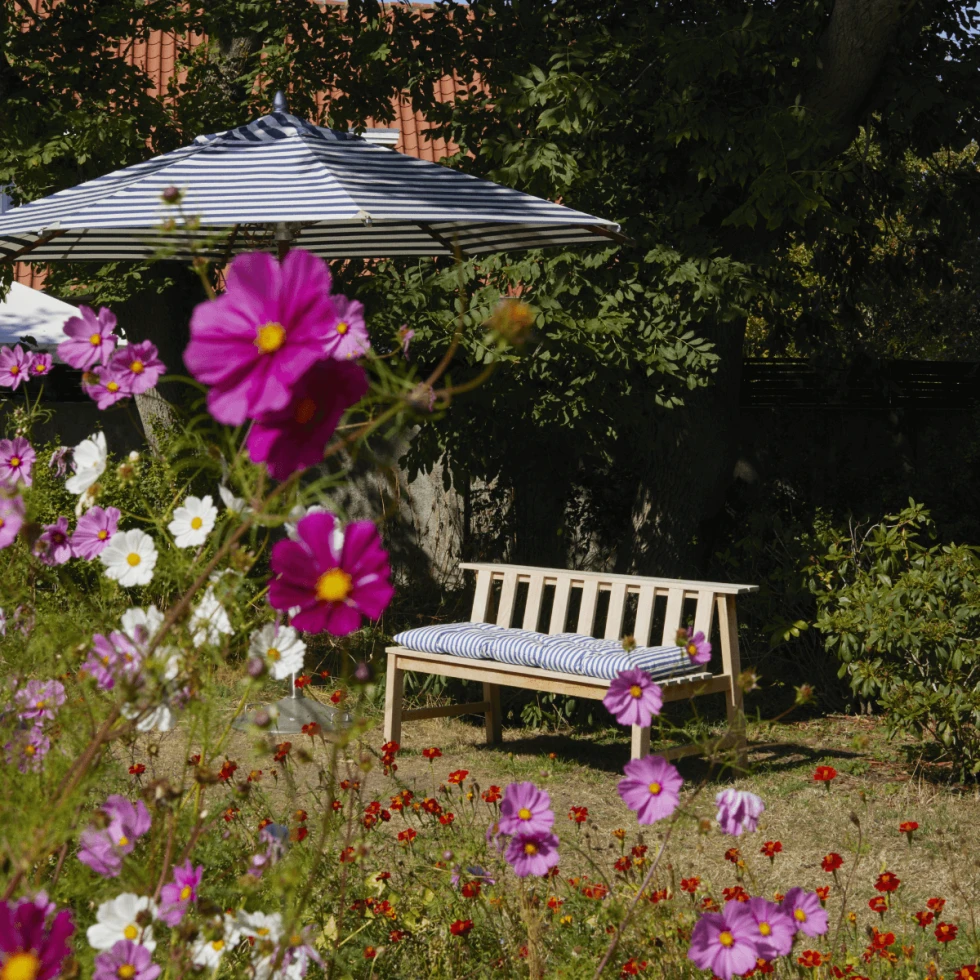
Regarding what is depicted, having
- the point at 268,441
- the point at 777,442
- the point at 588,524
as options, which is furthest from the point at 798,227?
the point at 268,441

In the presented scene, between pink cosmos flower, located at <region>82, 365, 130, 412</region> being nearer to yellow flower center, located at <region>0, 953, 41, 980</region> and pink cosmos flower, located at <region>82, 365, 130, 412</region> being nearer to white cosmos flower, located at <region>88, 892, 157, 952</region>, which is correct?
white cosmos flower, located at <region>88, 892, 157, 952</region>

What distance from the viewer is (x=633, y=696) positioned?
175 cm

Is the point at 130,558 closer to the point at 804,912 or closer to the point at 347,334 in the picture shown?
the point at 347,334

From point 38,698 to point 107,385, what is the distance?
16.2 inches

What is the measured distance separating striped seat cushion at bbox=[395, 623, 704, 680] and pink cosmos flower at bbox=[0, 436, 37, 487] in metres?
2.90

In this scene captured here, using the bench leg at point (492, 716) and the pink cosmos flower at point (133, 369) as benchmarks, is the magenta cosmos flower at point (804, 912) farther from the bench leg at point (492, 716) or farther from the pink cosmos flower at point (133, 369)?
the bench leg at point (492, 716)

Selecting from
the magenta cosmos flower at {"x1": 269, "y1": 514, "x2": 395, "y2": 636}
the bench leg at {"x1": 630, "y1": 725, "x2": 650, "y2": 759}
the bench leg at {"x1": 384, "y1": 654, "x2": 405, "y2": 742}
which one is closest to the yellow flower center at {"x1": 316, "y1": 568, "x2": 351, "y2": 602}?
the magenta cosmos flower at {"x1": 269, "y1": 514, "x2": 395, "y2": 636}

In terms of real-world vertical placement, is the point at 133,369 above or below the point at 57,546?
above

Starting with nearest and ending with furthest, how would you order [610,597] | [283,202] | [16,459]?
[16,459] → [283,202] → [610,597]

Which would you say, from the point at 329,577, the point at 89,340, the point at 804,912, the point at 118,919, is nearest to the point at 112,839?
the point at 118,919

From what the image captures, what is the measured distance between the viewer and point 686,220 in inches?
220

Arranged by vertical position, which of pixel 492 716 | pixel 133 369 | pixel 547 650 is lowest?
pixel 492 716

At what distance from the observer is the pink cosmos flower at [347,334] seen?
40.9 inches

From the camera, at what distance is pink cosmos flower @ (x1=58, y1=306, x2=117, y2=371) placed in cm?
170
